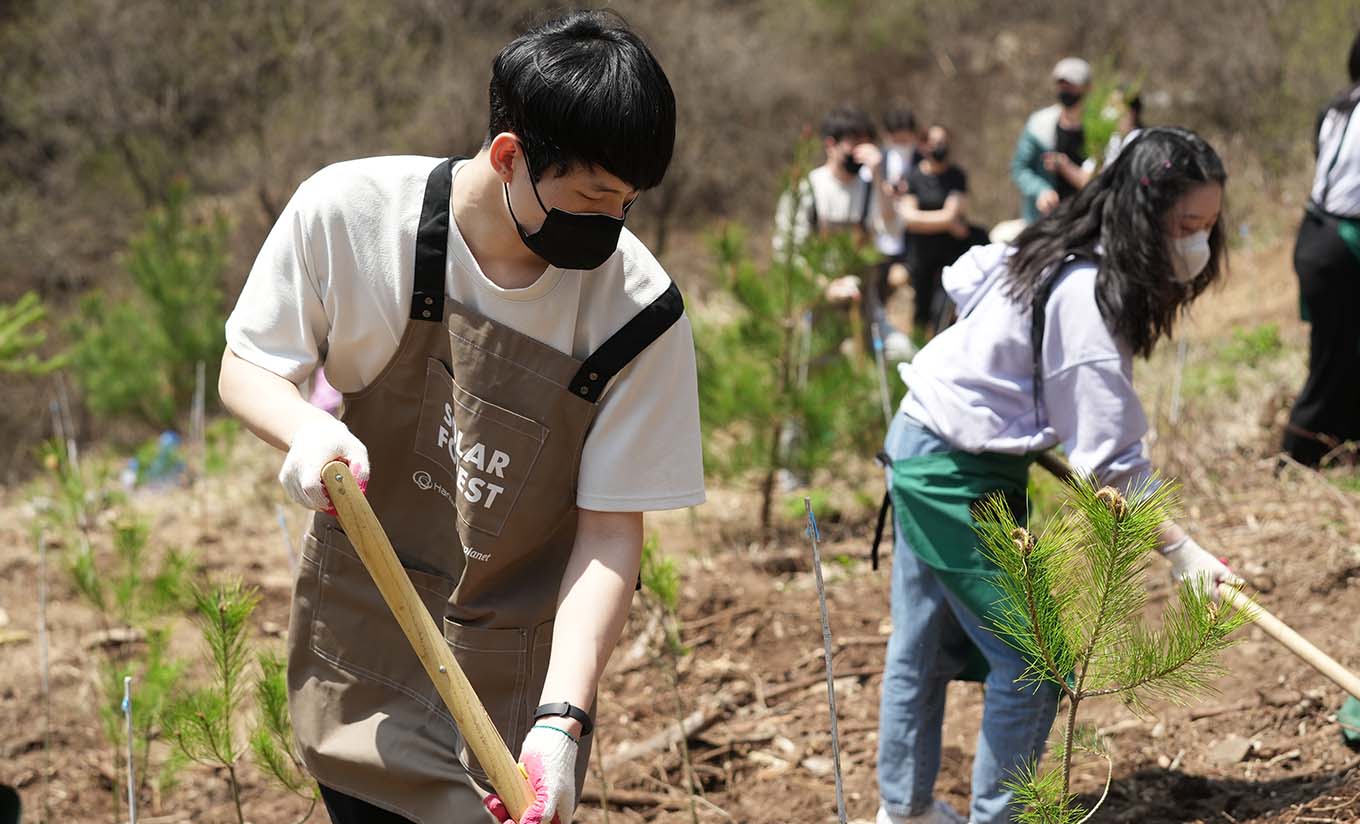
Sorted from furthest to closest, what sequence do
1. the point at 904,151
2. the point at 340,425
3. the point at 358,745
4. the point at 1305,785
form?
1. the point at 904,151
2. the point at 1305,785
3. the point at 358,745
4. the point at 340,425

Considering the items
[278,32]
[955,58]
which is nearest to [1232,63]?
[955,58]

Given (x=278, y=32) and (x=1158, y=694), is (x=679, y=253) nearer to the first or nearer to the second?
(x=278, y=32)

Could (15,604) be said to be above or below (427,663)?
below

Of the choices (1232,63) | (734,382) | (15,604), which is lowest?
(15,604)

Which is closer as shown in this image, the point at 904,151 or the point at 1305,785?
the point at 1305,785

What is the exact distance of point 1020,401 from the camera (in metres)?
2.29

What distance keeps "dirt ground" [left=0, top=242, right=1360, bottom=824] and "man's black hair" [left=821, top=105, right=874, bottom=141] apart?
1.62 metres

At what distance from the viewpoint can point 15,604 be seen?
4.75m

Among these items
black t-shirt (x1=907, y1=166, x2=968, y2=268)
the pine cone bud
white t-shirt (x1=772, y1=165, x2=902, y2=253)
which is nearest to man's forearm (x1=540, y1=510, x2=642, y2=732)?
the pine cone bud

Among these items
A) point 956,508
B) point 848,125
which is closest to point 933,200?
point 848,125

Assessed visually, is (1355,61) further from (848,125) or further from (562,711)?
(562,711)

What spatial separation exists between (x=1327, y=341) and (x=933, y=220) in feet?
8.82

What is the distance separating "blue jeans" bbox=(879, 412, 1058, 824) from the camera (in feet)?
7.63

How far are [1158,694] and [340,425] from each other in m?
1.09
